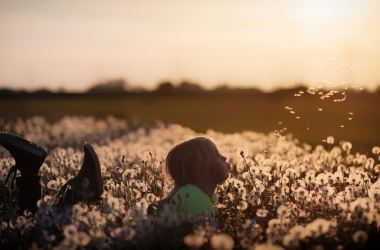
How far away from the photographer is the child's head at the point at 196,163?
290 inches

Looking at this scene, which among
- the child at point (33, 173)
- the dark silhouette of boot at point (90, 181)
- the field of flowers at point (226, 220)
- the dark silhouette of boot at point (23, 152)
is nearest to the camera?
the field of flowers at point (226, 220)

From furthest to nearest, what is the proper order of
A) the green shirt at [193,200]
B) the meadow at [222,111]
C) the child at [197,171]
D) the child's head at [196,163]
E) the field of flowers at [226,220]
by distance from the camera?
the meadow at [222,111] < the child's head at [196,163] < the child at [197,171] < the green shirt at [193,200] < the field of flowers at [226,220]

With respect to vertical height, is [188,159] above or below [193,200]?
above

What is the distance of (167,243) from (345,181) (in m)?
3.23

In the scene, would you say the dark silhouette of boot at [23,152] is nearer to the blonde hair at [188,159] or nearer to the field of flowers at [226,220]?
the field of flowers at [226,220]

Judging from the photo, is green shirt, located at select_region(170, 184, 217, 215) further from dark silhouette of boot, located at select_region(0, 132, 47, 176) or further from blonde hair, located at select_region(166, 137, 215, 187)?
dark silhouette of boot, located at select_region(0, 132, 47, 176)

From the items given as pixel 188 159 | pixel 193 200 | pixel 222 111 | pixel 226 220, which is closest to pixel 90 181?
pixel 188 159

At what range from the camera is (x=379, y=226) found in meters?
6.35

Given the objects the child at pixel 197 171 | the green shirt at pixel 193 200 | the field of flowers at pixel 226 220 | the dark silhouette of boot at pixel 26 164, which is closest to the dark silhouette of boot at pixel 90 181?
the field of flowers at pixel 226 220

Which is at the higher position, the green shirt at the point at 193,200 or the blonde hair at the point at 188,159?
the blonde hair at the point at 188,159

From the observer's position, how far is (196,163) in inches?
289

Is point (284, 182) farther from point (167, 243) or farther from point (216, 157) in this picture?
point (167, 243)

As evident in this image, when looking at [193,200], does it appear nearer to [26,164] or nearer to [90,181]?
[90,181]

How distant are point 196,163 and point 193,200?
373mm
